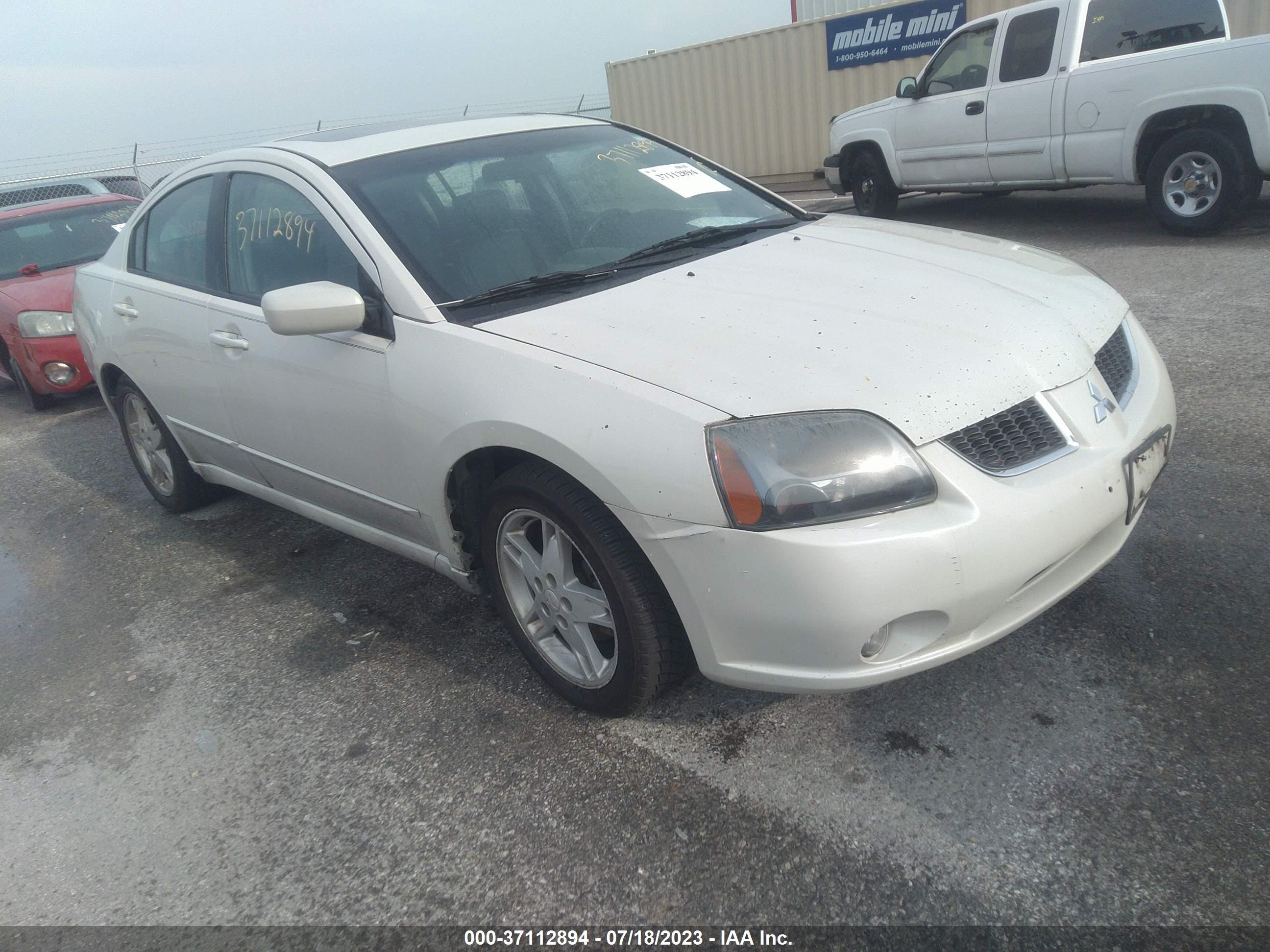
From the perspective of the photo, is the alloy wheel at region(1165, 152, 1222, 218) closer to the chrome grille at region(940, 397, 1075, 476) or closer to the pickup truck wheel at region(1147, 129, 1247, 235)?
the pickup truck wheel at region(1147, 129, 1247, 235)

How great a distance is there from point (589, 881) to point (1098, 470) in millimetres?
1518

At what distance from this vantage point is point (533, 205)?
322cm

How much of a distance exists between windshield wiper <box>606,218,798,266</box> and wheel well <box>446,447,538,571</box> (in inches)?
30.2

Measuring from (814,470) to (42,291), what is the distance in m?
7.04

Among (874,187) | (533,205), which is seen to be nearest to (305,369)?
(533,205)

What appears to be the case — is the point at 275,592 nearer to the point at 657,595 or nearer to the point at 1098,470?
the point at 657,595

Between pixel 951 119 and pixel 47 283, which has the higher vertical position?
pixel 951 119

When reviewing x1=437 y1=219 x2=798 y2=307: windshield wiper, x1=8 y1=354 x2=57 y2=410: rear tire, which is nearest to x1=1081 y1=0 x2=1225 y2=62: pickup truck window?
x1=437 y1=219 x2=798 y2=307: windshield wiper

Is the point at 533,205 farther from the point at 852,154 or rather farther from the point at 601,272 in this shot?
the point at 852,154

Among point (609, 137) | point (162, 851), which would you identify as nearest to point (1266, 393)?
point (609, 137)

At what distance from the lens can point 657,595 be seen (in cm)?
236

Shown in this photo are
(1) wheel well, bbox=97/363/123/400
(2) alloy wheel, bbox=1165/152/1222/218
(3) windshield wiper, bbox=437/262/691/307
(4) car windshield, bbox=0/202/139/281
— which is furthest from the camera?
(4) car windshield, bbox=0/202/139/281

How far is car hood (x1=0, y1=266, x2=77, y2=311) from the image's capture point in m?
6.93

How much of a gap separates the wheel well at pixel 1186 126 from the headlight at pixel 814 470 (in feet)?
20.9
